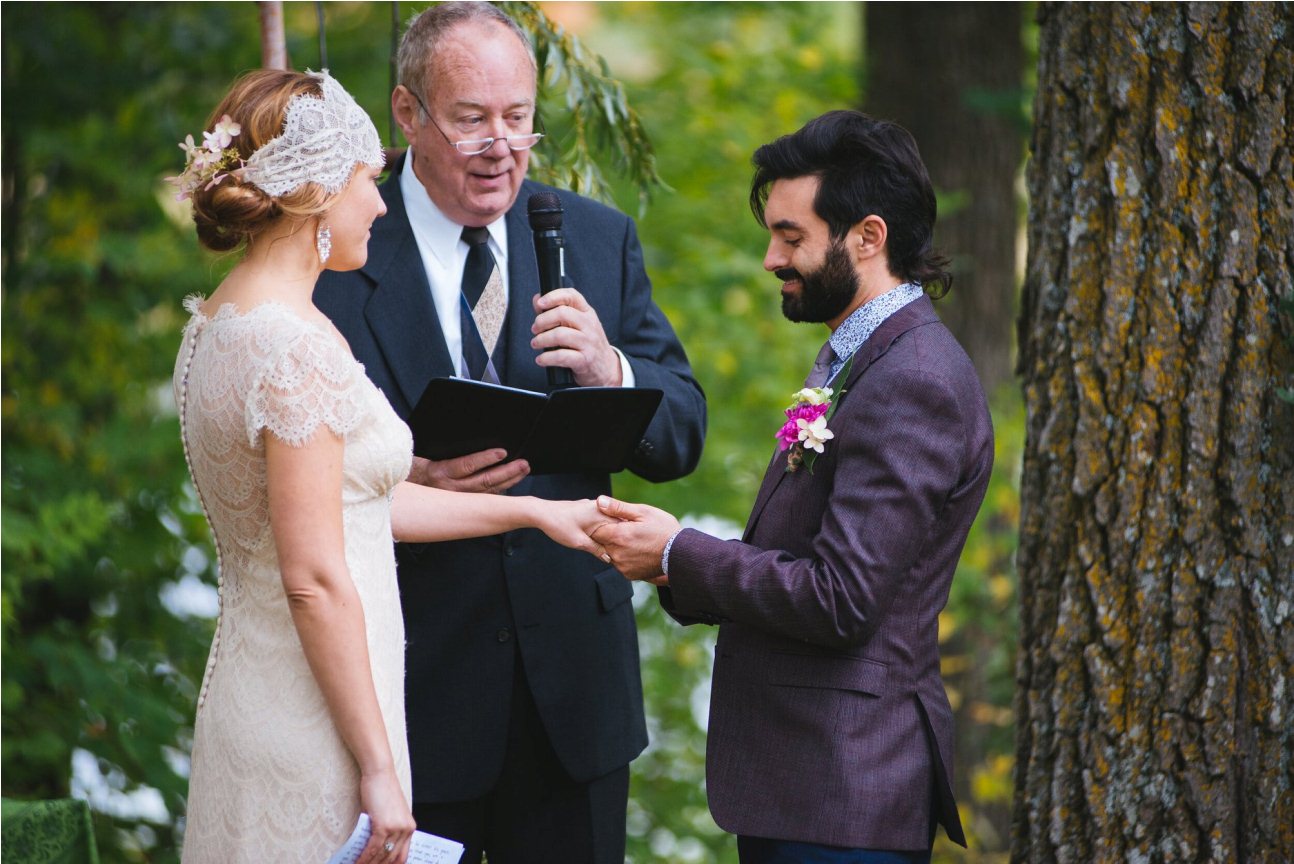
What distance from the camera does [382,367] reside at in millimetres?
2826

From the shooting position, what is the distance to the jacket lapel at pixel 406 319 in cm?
282

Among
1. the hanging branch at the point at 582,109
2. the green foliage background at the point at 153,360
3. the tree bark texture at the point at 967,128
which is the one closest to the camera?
the hanging branch at the point at 582,109

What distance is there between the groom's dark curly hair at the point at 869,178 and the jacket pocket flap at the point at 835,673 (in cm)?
73

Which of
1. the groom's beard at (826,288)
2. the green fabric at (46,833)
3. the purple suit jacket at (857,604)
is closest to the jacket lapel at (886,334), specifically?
the purple suit jacket at (857,604)

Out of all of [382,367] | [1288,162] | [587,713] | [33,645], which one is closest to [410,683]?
[587,713]

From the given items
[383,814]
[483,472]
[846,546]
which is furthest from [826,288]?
[383,814]

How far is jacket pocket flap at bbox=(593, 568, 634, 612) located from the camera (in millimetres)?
2951

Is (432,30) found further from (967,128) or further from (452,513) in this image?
(967,128)

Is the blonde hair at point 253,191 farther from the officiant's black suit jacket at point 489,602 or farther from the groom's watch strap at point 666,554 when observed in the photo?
the groom's watch strap at point 666,554

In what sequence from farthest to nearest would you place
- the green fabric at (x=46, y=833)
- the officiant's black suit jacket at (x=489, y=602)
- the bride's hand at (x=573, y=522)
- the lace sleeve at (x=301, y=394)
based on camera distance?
1. the green fabric at (x=46, y=833)
2. the officiant's black suit jacket at (x=489, y=602)
3. the bride's hand at (x=573, y=522)
4. the lace sleeve at (x=301, y=394)

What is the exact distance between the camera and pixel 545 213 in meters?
2.67

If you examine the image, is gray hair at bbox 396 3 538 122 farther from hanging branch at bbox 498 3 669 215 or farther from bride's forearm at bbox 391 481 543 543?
bride's forearm at bbox 391 481 543 543

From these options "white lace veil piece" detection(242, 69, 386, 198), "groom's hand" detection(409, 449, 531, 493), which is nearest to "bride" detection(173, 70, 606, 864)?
"white lace veil piece" detection(242, 69, 386, 198)

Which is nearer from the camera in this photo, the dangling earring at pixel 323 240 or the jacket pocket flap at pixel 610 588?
the dangling earring at pixel 323 240
